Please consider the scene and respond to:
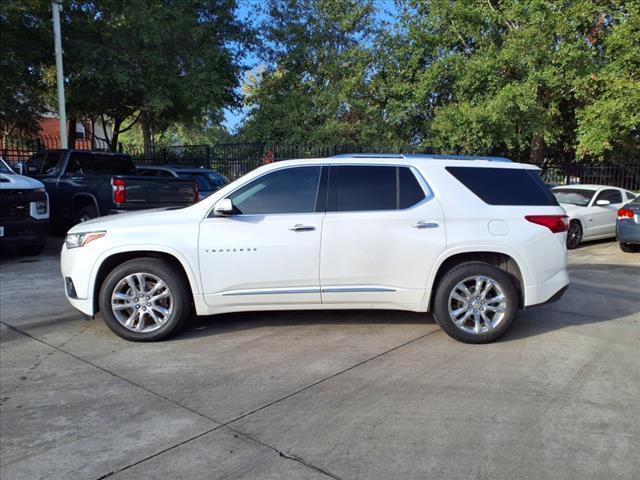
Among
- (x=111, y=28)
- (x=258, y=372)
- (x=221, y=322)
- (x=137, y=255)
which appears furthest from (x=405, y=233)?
(x=111, y=28)

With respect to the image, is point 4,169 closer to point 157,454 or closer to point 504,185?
point 157,454

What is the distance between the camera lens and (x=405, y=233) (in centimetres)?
502

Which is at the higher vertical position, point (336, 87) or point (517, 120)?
point (336, 87)

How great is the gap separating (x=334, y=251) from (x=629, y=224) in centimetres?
826

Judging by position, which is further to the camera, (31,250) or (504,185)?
(31,250)

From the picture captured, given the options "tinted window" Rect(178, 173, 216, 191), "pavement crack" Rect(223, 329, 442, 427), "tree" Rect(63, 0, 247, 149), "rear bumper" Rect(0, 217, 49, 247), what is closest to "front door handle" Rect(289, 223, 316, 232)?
"pavement crack" Rect(223, 329, 442, 427)

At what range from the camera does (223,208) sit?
4938 mm

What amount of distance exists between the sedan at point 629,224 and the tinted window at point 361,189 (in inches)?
300

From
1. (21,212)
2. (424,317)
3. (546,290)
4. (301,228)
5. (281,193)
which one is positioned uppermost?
(281,193)

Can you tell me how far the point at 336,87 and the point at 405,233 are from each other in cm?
1706

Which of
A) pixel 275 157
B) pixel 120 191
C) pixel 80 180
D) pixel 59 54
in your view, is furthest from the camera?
pixel 275 157

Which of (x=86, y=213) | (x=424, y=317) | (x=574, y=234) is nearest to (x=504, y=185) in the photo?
(x=424, y=317)

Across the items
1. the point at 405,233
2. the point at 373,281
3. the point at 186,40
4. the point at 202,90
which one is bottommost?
the point at 373,281

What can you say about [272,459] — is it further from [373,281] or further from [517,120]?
[517,120]
